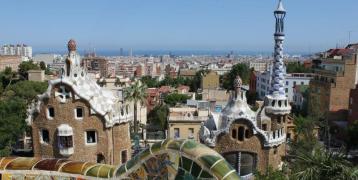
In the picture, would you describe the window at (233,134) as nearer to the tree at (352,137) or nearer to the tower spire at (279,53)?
the tower spire at (279,53)

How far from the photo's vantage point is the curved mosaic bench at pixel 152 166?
9.43 metres

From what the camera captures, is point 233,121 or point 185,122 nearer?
point 233,121

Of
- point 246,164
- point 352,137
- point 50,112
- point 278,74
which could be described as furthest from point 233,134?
point 352,137

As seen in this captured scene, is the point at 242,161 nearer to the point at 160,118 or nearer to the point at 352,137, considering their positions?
the point at 352,137

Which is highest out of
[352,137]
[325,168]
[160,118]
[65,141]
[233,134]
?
[325,168]

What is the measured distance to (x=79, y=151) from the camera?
78.0 ft

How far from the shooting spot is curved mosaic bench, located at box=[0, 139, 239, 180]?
943cm

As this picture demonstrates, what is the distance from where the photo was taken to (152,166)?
34.8 ft

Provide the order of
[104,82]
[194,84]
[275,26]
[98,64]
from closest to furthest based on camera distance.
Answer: [275,26] → [104,82] → [194,84] → [98,64]

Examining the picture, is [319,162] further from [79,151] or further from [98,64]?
[98,64]

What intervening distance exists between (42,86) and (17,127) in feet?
54.4

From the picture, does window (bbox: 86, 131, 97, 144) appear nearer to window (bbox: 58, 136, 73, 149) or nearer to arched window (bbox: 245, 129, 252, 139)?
window (bbox: 58, 136, 73, 149)

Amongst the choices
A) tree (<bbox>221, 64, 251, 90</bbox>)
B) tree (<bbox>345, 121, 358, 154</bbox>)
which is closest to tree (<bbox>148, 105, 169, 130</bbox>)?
tree (<bbox>345, 121, 358, 154</bbox>)

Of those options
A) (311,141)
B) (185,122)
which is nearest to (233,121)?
(311,141)
